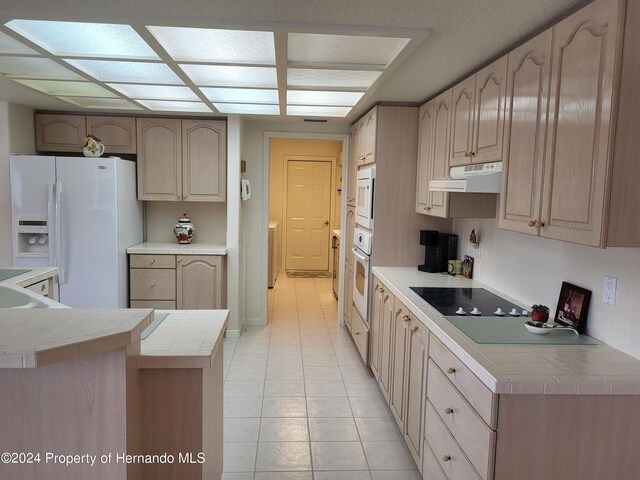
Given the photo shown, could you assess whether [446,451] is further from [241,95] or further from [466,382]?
[241,95]

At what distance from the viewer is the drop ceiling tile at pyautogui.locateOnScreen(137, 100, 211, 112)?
3623 mm

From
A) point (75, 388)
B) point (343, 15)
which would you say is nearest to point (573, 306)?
point (343, 15)

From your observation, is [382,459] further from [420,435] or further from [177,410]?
[177,410]

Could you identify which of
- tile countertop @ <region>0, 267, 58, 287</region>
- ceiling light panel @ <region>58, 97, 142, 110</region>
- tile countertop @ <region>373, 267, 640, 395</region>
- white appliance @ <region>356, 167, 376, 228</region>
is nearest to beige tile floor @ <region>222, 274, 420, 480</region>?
tile countertop @ <region>373, 267, 640, 395</region>

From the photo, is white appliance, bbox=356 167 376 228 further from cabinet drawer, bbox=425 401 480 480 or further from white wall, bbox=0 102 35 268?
white wall, bbox=0 102 35 268

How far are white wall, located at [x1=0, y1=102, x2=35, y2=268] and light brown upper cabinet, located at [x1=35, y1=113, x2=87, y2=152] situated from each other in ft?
0.59

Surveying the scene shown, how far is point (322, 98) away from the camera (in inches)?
131

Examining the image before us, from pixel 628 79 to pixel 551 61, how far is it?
0.41m

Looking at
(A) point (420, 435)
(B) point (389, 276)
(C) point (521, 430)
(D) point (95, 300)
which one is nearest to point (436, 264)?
(B) point (389, 276)

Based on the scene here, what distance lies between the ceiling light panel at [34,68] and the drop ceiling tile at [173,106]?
31.7 inches

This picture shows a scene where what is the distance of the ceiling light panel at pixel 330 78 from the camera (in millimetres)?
2582

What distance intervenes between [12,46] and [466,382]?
101 inches

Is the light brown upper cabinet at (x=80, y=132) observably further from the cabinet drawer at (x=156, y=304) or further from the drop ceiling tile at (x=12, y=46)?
the drop ceiling tile at (x=12, y=46)

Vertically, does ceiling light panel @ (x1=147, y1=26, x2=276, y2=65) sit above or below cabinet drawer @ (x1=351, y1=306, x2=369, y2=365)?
above
